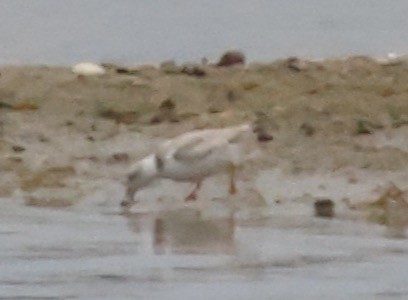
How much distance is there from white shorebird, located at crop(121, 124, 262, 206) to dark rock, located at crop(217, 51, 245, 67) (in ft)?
7.90

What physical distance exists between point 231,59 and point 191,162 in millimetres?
2691

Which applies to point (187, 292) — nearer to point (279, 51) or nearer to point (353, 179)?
point (353, 179)

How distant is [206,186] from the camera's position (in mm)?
9117

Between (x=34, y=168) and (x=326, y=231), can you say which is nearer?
(x=326, y=231)

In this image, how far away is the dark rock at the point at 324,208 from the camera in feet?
27.8

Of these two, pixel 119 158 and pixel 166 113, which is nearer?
pixel 119 158

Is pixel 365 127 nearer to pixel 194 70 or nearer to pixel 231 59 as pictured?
pixel 194 70

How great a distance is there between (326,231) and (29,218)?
1.42m

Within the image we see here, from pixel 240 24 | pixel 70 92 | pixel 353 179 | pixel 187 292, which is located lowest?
pixel 187 292

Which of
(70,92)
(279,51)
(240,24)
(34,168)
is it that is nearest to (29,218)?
(34,168)

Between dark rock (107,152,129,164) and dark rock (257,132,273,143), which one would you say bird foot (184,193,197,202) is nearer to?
dark rock (107,152,129,164)

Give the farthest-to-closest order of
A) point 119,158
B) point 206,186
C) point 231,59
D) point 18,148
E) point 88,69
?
point 231,59 → point 88,69 → point 18,148 → point 119,158 → point 206,186

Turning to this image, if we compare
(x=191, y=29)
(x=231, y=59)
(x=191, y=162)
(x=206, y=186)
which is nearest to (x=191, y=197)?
(x=191, y=162)

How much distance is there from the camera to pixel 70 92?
10.7 meters
